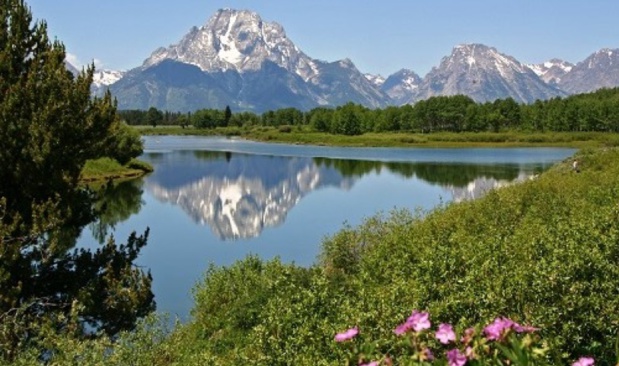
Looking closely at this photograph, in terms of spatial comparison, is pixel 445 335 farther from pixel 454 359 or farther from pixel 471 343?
pixel 471 343

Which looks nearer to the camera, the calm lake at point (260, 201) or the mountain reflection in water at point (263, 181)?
the calm lake at point (260, 201)

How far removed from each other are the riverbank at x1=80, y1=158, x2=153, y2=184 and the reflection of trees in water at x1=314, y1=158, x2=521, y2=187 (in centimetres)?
3421

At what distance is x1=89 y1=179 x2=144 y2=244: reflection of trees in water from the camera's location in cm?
5088

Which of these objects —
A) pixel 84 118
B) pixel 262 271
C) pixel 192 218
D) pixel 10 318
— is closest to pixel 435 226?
pixel 262 271

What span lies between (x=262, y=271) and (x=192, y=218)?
35261 millimetres

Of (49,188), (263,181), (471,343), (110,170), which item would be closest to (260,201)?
(263,181)

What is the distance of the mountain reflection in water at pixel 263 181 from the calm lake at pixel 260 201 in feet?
0.47

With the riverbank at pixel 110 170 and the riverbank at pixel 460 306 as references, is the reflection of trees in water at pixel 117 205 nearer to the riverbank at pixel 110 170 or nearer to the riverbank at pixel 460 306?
the riverbank at pixel 110 170

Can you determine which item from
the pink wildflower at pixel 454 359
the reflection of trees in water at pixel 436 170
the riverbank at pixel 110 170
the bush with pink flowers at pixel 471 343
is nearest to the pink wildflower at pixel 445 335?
the bush with pink flowers at pixel 471 343

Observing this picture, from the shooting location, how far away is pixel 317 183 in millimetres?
83750

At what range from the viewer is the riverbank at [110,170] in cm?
8512

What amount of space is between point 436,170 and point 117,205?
5282 centimetres

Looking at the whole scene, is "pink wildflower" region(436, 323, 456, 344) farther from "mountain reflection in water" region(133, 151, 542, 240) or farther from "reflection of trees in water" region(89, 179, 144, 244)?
"mountain reflection in water" region(133, 151, 542, 240)

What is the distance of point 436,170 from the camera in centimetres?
9506
